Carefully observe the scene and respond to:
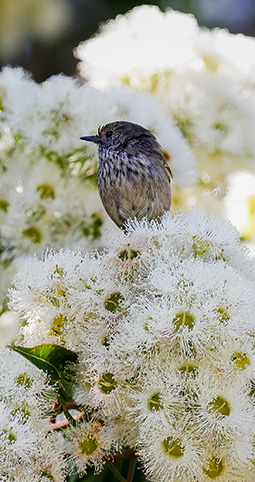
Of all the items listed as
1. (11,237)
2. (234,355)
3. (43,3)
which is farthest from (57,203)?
(43,3)

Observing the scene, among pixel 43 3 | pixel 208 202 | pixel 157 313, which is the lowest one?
pixel 157 313

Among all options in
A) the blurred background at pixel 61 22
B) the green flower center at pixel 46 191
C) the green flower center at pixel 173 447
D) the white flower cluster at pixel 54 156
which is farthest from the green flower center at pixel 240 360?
the blurred background at pixel 61 22

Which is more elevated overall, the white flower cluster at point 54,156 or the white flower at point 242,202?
the white flower at point 242,202

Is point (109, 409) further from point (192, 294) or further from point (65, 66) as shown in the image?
point (65, 66)

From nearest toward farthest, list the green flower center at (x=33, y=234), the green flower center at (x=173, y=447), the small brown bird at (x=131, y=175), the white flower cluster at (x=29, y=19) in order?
the green flower center at (x=173, y=447) → the green flower center at (x=33, y=234) → the small brown bird at (x=131, y=175) → the white flower cluster at (x=29, y=19)

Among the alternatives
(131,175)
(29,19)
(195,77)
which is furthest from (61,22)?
(131,175)

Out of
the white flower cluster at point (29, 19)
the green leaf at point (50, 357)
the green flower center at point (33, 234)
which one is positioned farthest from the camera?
the white flower cluster at point (29, 19)

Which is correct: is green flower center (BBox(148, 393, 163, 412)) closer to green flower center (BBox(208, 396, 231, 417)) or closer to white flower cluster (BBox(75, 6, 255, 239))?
green flower center (BBox(208, 396, 231, 417))

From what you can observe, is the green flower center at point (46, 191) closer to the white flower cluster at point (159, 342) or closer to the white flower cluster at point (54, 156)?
the white flower cluster at point (54, 156)
